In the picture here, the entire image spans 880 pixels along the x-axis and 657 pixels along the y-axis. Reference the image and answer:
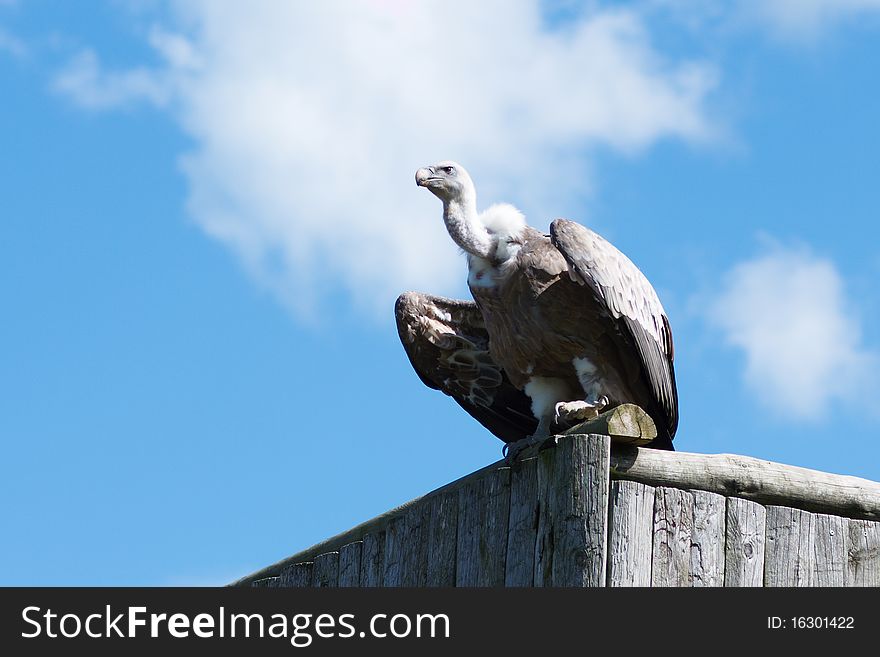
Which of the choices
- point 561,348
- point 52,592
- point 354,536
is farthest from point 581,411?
point 52,592

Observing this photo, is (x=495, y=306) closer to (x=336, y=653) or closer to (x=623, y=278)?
(x=623, y=278)

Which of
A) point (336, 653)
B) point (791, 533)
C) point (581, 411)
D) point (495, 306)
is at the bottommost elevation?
point (336, 653)

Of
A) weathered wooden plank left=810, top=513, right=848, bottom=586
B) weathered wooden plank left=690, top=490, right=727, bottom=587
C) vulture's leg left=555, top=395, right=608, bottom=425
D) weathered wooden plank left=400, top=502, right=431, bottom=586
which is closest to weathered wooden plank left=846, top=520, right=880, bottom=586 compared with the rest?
weathered wooden plank left=810, top=513, right=848, bottom=586

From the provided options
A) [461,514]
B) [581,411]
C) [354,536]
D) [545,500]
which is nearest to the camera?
[545,500]

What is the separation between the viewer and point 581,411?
25.3 ft

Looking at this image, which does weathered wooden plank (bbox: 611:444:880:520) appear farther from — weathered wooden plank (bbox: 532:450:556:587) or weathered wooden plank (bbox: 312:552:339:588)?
weathered wooden plank (bbox: 312:552:339:588)

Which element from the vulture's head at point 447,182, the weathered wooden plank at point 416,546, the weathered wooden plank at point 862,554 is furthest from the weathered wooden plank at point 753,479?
the vulture's head at point 447,182

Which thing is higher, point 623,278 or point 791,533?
point 623,278

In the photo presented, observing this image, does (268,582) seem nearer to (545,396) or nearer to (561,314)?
(545,396)

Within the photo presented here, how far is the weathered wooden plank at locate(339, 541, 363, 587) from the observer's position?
7.03 m

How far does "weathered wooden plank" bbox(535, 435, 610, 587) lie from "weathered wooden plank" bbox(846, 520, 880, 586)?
3.70 ft

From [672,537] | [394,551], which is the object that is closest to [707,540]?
[672,537]

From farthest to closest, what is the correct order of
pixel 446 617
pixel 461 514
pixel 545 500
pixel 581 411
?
pixel 581 411, pixel 461 514, pixel 545 500, pixel 446 617

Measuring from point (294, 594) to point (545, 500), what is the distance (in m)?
1.07
